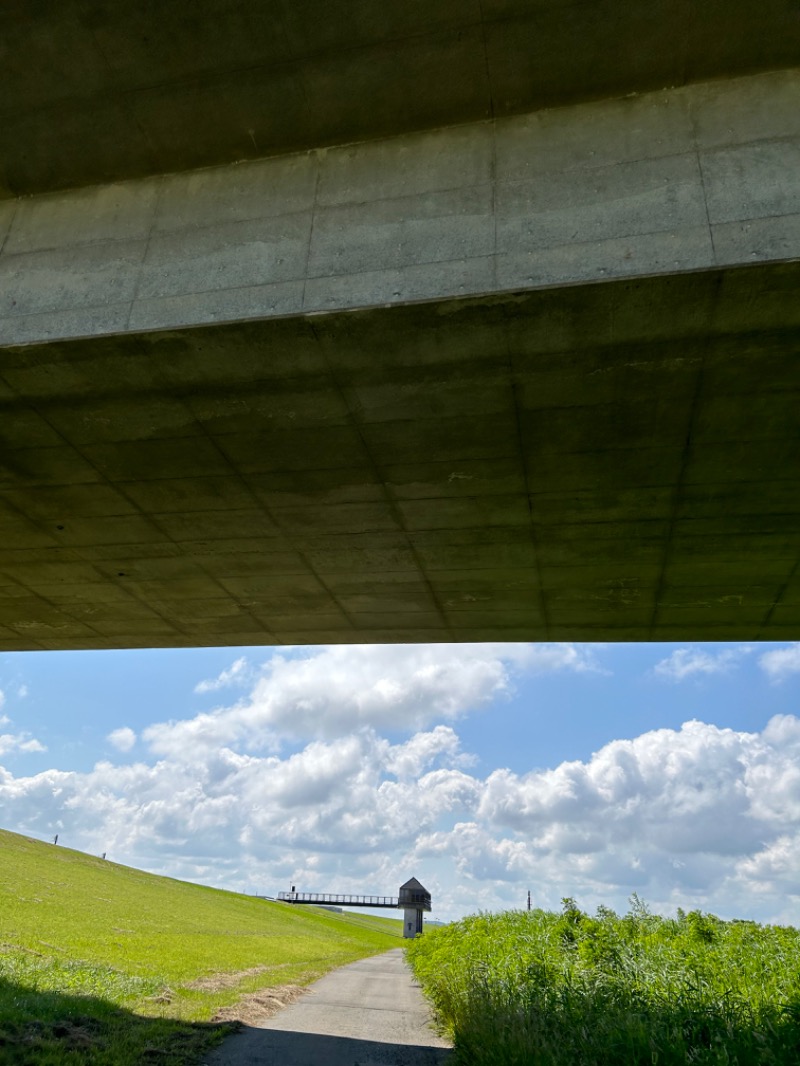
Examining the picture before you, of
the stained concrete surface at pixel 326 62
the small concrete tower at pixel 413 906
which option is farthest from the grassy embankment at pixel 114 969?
the small concrete tower at pixel 413 906

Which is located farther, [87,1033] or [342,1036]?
[342,1036]

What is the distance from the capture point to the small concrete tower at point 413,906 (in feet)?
227

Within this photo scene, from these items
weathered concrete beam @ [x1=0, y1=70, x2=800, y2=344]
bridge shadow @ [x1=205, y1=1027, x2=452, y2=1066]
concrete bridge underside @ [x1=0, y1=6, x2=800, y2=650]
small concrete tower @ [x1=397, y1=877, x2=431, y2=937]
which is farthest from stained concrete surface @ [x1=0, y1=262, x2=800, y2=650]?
small concrete tower @ [x1=397, y1=877, x2=431, y2=937]

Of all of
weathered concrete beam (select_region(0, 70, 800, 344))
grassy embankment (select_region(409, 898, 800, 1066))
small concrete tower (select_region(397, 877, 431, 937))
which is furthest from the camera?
small concrete tower (select_region(397, 877, 431, 937))

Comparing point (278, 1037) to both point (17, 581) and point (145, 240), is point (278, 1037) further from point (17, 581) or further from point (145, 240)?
point (145, 240)

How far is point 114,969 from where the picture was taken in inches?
620

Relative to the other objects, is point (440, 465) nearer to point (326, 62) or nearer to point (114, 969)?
point (326, 62)

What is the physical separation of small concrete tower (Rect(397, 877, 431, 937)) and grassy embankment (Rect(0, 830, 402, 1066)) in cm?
2836

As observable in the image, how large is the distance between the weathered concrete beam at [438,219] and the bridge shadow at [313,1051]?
897 cm

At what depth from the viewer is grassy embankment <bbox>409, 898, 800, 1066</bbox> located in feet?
19.4

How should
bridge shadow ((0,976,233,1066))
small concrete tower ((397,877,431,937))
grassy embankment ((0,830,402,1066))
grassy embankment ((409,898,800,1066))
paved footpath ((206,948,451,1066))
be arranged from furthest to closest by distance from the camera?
small concrete tower ((397,877,431,937)) → paved footpath ((206,948,451,1066)) → grassy embankment ((0,830,402,1066)) → bridge shadow ((0,976,233,1066)) → grassy embankment ((409,898,800,1066))

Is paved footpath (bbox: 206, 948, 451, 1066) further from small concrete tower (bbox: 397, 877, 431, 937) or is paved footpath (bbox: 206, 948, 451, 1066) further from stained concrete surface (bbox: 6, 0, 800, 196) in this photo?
small concrete tower (bbox: 397, 877, 431, 937)

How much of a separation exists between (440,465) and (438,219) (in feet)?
8.11

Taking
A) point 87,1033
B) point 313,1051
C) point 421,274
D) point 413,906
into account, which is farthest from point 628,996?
point 413,906
